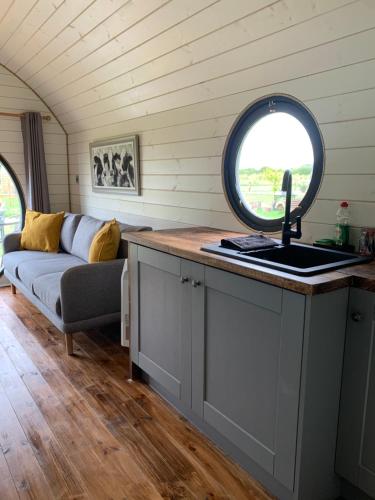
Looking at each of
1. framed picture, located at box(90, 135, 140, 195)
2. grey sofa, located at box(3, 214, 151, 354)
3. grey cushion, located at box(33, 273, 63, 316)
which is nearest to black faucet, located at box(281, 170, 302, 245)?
grey sofa, located at box(3, 214, 151, 354)

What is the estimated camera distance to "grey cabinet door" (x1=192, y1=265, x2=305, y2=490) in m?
1.40

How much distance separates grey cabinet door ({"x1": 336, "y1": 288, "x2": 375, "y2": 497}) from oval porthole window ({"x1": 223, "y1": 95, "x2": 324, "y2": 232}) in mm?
809

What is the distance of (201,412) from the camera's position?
1.89m

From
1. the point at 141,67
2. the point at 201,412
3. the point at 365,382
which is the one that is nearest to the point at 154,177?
the point at 141,67

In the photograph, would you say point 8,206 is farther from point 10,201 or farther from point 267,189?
point 267,189

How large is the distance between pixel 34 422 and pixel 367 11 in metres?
2.47

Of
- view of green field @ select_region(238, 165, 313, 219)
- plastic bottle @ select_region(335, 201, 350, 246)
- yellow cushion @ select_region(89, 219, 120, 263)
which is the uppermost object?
A: view of green field @ select_region(238, 165, 313, 219)

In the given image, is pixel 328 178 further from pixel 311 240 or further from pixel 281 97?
pixel 281 97

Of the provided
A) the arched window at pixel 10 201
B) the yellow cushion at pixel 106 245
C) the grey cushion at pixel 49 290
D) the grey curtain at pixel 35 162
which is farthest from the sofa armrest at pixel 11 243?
the yellow cushion at pixel 106 245

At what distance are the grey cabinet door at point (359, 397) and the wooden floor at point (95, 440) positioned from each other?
0.42 metres

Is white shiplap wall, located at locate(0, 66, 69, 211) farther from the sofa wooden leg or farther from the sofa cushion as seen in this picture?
the sofa wooden leg

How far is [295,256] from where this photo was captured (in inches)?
76.0

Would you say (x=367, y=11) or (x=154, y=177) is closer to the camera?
(x=367, y=11)

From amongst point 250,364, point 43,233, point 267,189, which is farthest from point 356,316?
point 43,233
